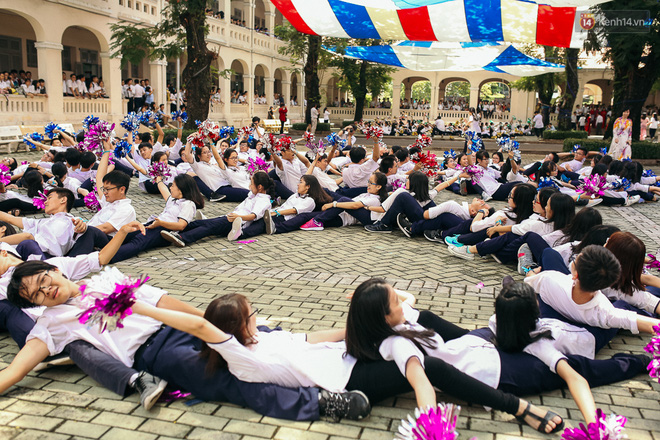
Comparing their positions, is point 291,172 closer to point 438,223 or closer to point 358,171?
point 358,171

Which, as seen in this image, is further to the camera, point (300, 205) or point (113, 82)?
point (113, 82)

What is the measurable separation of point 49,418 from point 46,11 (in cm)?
1855

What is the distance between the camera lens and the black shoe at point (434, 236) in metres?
7.56

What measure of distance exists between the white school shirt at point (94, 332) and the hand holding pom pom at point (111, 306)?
0.74m

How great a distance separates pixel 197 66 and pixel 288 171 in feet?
29.1

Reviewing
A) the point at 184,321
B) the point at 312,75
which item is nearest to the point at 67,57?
the point at 312,75

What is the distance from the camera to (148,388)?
322 centimetres

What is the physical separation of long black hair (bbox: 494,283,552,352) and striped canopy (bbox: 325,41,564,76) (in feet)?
49.2

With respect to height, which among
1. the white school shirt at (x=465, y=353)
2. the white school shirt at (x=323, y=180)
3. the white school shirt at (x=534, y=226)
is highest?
the white school shirt at (x=323, y=180)

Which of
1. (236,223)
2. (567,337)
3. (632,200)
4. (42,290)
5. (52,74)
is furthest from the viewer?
(52,74)

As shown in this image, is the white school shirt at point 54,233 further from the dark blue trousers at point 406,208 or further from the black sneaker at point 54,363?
the dark blue trousers at point 406,208

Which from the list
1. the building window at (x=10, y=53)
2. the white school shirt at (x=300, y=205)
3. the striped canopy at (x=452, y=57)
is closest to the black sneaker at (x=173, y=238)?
the white school shirt at (x=300, y=205)

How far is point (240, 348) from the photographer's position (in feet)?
10.2

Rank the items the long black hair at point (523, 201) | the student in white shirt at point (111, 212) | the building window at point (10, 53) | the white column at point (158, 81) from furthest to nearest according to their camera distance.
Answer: the white column at point (158, 81) < the building window at point (10, 53) < the long black hair at point (523, 201) < the student in white shirt at point (111, 212)
